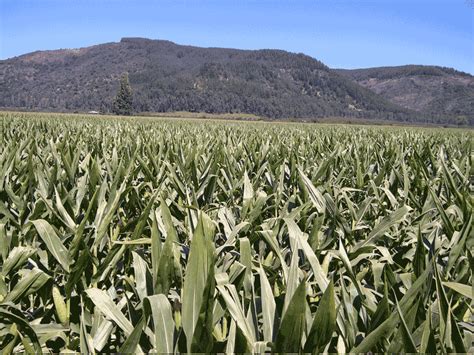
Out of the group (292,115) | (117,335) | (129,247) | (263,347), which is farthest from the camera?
(292,115)

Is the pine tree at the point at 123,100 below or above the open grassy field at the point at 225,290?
above

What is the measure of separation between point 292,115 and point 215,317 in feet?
649

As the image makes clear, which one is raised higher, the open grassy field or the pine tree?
the pine tree

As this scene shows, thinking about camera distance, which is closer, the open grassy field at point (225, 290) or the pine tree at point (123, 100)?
the open grassy field at point (225, 290)

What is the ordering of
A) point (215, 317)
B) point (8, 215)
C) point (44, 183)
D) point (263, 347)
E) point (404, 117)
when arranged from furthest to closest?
point (404, 117)
point (44, 183)
point (8, 215)
point (215, 317)
point (263, 347)

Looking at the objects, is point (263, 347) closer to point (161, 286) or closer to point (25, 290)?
point (161, 286)

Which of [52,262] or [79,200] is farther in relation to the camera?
[79,200]

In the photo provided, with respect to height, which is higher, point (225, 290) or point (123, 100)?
point (123, 100)

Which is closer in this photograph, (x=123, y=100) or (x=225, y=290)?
(x=225, y=290)

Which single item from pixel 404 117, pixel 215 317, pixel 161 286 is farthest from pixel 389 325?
pixel 404 117

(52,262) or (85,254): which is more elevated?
(85,254)

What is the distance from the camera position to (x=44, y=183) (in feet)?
6.40

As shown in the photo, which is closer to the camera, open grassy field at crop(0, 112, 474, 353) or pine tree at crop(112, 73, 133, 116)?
open grassy field at crop(0, 112, 474, 353)

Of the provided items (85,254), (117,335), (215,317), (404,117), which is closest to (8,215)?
(85,254)
